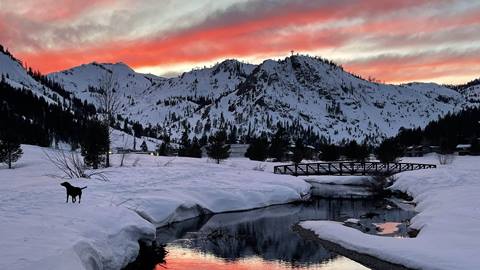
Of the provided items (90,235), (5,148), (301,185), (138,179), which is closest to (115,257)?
(90,235)

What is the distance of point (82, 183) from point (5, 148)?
3674 centimetres

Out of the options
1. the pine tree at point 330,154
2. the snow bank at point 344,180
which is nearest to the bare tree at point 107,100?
the snow bank at point 344,180

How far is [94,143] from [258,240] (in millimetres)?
28584

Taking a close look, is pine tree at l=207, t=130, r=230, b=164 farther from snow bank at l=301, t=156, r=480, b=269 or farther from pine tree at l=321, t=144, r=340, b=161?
snow bank at l=301, t=156, r=480, b=269

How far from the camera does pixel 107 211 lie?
2511 centimetres

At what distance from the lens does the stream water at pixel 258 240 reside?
2417cm

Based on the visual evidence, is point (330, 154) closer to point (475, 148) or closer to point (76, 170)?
point (475, 148)

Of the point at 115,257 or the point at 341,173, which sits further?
the point at 341,173

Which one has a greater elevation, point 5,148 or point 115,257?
point 5,148

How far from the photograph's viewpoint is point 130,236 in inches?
940

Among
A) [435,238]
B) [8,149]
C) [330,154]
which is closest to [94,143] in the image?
[8,149]

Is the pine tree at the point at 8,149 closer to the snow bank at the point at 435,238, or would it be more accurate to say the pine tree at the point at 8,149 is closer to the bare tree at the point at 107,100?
the bare tree at the point at 107,100

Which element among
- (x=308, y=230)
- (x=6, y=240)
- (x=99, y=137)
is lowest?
(x=308, y=230)

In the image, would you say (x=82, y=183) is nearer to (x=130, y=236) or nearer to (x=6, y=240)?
(x=130, y=236)
